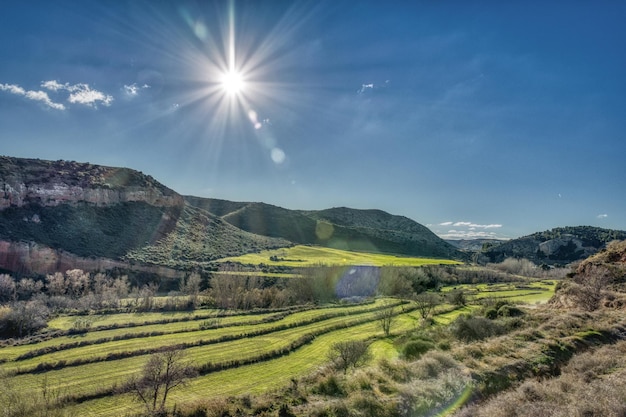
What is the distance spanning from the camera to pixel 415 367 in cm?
1792

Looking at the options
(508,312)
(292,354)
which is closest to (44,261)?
(292,354)

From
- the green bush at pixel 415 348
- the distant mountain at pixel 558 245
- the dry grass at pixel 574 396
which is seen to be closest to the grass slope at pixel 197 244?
the green bush at pixel 415 348

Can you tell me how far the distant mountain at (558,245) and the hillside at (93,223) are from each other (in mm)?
138712

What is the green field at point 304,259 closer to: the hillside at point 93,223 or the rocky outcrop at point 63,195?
the hillside at point 93,223

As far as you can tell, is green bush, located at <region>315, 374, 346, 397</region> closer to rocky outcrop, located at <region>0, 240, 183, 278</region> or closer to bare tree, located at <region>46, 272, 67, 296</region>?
bare tree, located at <region>46, 272, 67, 296</region>

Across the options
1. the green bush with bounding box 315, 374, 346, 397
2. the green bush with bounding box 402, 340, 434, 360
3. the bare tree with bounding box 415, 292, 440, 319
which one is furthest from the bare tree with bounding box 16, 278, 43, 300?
the bare tree with bounding box 415, 292, 440, 319

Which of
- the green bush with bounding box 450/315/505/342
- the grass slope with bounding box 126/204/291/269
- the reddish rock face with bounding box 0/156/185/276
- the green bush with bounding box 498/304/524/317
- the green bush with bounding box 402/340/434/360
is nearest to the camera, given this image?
the green bush with bounding box 402/340/434/360

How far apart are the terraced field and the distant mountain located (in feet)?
474

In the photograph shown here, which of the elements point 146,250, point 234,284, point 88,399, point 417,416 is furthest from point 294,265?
point 417,416

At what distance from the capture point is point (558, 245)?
519 ft

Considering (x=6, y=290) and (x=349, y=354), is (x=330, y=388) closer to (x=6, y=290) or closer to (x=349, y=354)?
(x=349, y=354)

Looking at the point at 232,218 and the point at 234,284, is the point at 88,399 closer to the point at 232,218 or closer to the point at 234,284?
the point at 234,284

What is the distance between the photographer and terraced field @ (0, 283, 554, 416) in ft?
70.4

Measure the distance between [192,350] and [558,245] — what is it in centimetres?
18213
